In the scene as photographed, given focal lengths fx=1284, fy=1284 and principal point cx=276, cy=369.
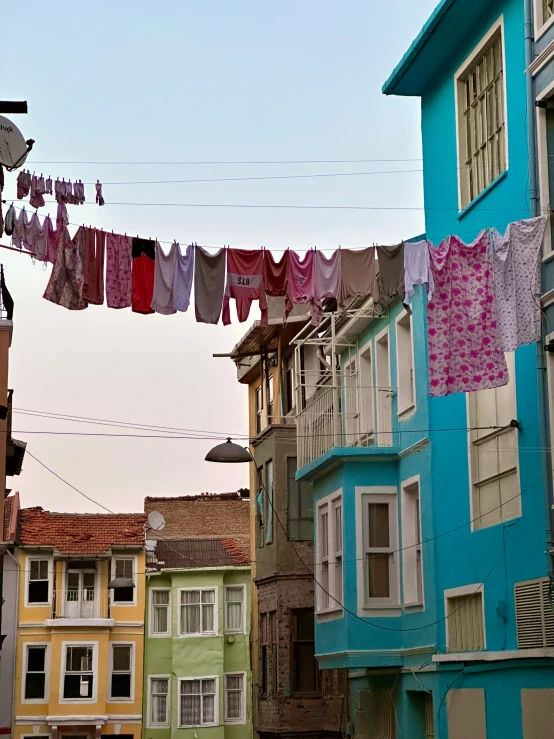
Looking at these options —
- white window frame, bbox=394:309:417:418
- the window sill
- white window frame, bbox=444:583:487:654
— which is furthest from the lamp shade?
the window sill

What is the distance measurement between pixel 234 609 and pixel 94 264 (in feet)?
109

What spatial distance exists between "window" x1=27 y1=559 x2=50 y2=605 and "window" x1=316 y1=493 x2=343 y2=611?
25278 millimetres

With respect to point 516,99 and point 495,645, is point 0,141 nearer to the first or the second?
point 516,99

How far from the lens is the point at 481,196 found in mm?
19688

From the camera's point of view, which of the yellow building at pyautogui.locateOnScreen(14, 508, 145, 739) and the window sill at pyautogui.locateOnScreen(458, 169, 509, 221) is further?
the yellow building at pyautogui.locateOnScreen(14, 508, 145, 739)

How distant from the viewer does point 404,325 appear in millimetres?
23750

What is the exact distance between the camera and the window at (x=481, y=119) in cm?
1950

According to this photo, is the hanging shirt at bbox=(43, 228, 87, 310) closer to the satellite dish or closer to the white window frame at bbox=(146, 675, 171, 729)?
the satellite dish

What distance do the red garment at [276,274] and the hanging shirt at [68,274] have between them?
2.46 m

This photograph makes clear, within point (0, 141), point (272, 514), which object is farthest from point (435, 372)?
point (272, 514)

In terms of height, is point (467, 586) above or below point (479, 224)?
below

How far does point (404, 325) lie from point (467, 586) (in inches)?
228

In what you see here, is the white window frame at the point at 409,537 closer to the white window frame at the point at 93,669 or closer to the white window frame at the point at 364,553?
the white window frame at the point at 364,553

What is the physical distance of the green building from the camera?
156ft
